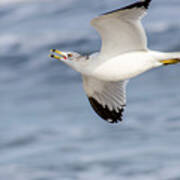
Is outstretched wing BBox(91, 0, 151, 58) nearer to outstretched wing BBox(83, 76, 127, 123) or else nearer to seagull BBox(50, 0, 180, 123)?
seagull BBox(50, 0, 180, 123)

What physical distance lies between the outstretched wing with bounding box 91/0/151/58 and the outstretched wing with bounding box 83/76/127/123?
545 millimetres

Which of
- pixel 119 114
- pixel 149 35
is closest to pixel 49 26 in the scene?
pixel 149 35

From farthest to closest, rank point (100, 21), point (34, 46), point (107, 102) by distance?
point (34, 46)
point (107, 102)
point (100, 21)

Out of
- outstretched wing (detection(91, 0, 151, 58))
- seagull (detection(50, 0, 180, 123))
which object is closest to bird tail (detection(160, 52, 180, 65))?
seagull (detection(50, 0, 180, 123))

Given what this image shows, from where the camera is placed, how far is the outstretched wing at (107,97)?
5.74 m

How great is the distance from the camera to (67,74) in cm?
2506

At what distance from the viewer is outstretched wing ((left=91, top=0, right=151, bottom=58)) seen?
4.89 meters

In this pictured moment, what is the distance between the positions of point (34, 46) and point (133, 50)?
1900 centimetres

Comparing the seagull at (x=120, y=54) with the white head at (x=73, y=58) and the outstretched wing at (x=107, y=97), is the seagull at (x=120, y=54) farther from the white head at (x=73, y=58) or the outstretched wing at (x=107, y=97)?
the outstretched wing at (x=107, y=97)

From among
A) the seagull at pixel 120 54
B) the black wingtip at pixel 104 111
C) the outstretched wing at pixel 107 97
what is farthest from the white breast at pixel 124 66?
the black wingtip at pixel 104 111

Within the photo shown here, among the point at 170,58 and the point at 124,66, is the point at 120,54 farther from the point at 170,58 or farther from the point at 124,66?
the point at 170,58

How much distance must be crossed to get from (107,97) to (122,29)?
840 millimetres

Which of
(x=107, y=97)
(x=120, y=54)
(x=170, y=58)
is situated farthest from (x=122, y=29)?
(x=107, y=97)

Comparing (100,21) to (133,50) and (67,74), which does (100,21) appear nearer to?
(133,50)
